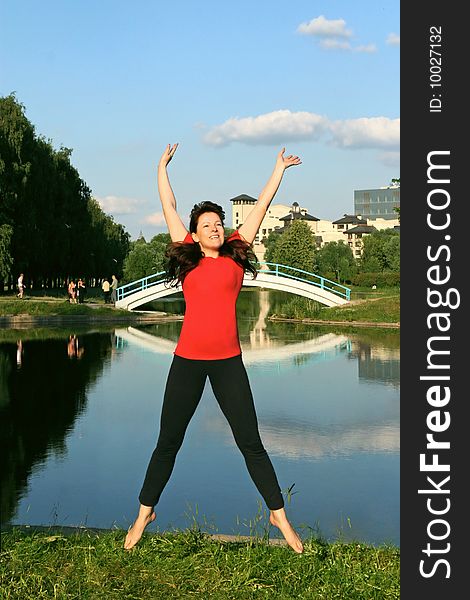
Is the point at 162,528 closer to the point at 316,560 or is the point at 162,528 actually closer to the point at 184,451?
the point at 316,560

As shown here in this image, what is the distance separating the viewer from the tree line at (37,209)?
3709cm

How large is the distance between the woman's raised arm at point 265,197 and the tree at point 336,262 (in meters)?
70.0

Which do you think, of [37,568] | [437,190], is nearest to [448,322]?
[437,190]

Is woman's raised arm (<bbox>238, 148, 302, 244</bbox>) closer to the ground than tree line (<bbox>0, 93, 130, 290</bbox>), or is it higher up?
closer to the ground

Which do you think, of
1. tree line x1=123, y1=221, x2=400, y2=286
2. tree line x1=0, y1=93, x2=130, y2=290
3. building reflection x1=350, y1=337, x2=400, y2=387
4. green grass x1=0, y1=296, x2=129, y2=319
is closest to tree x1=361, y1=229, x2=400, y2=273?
tree line x1=123, y1=221, x2=400, y2=286

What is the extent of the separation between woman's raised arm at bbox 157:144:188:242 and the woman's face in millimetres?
84

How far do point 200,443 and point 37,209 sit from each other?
1233 inches

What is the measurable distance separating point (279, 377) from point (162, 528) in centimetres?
1009

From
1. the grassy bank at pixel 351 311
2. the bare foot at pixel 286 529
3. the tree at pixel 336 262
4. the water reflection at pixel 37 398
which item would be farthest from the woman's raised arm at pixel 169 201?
the tree at pixel 336 262

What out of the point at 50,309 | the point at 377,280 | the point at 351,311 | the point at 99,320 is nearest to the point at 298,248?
the point at 377,280

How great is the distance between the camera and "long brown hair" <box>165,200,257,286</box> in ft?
14.3

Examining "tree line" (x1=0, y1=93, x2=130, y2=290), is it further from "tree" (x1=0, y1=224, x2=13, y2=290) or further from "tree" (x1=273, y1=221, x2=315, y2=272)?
"tree" (x1=273, y1=221, x2=315, y2=272)

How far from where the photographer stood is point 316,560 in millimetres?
4266

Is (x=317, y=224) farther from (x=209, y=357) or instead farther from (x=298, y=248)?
(x=209, y=357)
